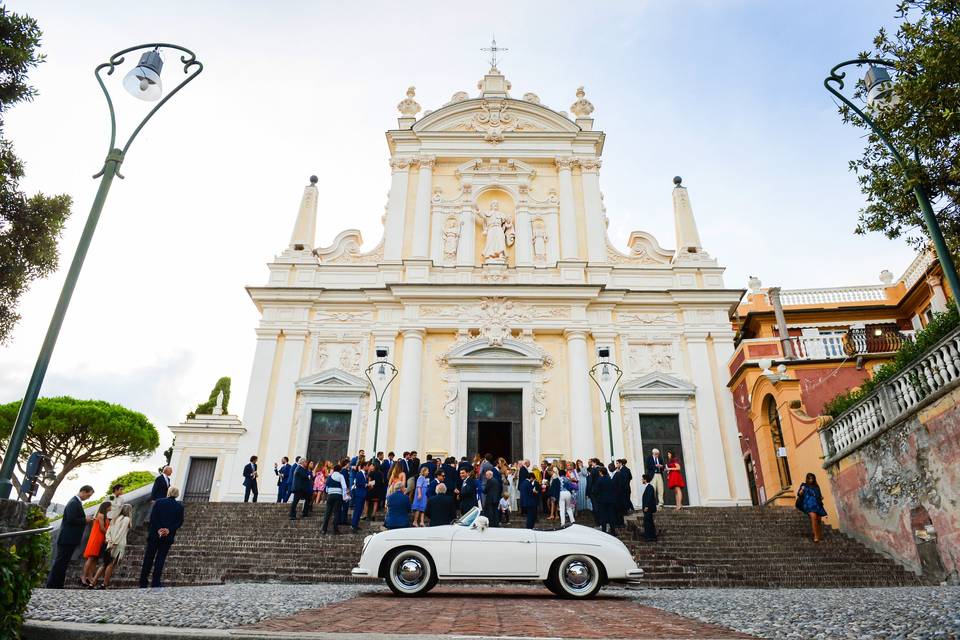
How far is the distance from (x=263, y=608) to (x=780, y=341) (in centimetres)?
1653

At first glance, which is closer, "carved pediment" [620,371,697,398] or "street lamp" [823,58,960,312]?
"street lamp" [823,58,960,312]

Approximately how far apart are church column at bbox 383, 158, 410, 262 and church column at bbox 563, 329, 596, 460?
23.4 feet

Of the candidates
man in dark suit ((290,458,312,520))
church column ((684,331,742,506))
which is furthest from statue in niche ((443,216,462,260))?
man in dark suit ((290,458,312,520))

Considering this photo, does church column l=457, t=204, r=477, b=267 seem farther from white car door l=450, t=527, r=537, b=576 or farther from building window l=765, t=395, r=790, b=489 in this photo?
white car door l=450, t=527, r=537, b=576

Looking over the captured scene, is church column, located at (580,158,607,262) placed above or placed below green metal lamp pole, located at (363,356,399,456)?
above

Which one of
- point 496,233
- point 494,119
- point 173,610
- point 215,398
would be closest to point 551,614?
point 173,610

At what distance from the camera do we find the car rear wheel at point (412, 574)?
7227 mm

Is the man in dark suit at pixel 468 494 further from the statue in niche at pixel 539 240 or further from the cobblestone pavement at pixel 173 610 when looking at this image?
the statue in niche at pixel 539 240

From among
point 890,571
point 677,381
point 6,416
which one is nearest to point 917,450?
point 890,571

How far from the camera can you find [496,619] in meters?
5.00

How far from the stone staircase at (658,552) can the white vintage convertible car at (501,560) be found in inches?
123

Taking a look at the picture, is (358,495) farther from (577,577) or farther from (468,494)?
(577,577)

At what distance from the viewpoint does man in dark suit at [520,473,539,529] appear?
12423 mm

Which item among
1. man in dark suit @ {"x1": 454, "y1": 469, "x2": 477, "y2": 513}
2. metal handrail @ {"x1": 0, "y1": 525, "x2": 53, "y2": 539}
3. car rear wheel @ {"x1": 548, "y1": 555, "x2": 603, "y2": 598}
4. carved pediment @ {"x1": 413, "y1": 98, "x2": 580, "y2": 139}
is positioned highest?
carved pediment @ {"x1": 413, "y1": 98, "x2": 580, "y2": 139}
